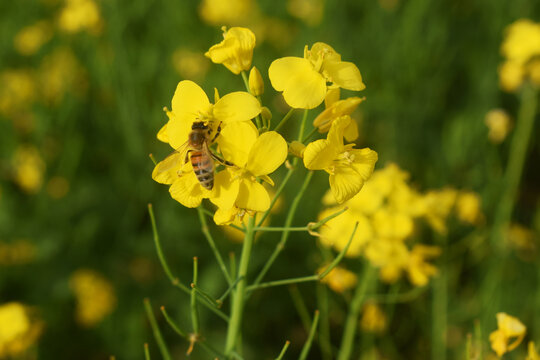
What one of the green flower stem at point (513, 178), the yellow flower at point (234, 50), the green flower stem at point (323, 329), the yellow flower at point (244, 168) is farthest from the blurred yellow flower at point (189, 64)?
the yellow flower at point (244, 168)

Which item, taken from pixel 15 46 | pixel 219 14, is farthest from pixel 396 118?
pixel 15 46

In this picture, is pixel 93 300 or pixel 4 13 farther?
pixel 4 13

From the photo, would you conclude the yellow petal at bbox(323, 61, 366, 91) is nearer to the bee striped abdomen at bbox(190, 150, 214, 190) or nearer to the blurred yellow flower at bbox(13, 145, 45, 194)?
the bee striped abdomen at bbox(190, 150, 214, 190)

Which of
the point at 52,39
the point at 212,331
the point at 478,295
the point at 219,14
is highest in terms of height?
the point at 219,14

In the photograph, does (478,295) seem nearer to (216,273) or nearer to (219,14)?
(216,273)

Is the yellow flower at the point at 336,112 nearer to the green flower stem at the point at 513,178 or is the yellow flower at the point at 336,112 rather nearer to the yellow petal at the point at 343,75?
the yellow petal at the point at 343,75

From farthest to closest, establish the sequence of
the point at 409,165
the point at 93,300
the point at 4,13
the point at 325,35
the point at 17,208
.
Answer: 1. the point at 4,13
2. the point at 325,35
3. the point at 409,165
4. the point at 17,208
5. the point at 93,300
